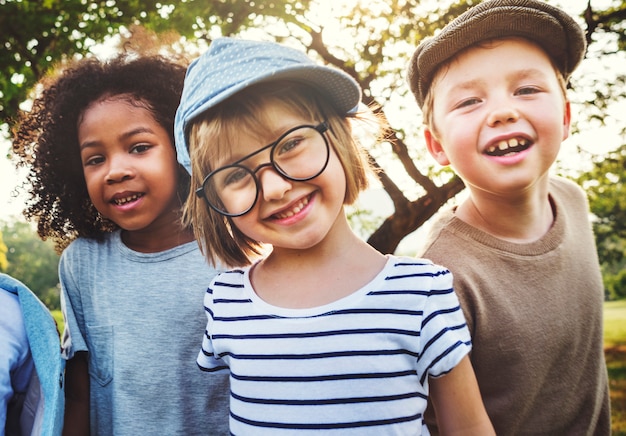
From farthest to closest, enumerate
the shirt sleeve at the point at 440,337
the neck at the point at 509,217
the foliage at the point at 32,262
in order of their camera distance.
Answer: the foliage at the point at 32,262 → the neck at the point at 509,217 → the shirt sleeve at the point at 440,337

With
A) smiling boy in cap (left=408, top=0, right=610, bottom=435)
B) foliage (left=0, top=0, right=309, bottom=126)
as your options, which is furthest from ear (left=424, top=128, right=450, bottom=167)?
foliage (left=0, top=0, right=309, bottom=126)

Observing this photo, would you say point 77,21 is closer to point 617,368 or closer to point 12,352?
point 12,352

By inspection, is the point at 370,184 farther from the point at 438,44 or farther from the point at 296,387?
the point at 296,387

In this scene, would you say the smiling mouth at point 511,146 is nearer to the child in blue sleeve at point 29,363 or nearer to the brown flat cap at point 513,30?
the brown flat cap at point 513,30

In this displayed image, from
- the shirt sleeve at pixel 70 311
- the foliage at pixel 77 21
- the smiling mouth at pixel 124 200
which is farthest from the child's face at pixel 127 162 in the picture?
the foliage at pixel 77 21

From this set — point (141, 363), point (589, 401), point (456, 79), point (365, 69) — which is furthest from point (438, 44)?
point (365, 69)

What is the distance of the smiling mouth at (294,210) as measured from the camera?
57.4 inches

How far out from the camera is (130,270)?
2.06 metres

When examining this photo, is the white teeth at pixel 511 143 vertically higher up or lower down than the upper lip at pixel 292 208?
higher up

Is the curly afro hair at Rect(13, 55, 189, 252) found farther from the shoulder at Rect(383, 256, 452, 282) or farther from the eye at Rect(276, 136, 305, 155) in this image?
the shoulder at Rect(383, 256, 452, 282)

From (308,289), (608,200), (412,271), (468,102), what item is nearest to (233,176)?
(308,289)

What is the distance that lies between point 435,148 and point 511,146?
337 millimetres

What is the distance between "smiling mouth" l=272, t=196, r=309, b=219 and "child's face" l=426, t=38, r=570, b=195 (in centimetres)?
58

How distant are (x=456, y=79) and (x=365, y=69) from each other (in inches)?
195
